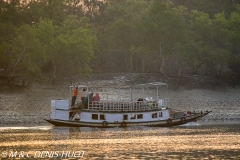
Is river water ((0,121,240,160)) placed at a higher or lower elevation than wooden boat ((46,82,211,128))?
lower

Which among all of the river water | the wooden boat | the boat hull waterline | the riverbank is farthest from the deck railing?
the riverbank

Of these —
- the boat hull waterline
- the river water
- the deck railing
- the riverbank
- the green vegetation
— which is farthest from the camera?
the green vegetation

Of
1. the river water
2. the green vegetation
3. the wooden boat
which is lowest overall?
the river water

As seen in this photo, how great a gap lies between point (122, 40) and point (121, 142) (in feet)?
228

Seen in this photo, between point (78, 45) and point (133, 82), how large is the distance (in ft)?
33.5

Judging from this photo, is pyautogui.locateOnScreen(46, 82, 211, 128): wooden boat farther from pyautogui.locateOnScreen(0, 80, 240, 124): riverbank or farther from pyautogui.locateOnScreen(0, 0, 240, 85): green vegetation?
pyautogui.locateOnScreen(0, 0, 240, 85): green vegetation

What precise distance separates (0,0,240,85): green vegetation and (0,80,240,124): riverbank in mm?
5148

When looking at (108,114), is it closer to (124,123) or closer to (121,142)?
(124,123)

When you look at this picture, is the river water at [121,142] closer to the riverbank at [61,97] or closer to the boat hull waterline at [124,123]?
the boat hull waterline at [124,123]

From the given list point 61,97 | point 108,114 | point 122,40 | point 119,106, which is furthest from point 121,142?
point 122,40

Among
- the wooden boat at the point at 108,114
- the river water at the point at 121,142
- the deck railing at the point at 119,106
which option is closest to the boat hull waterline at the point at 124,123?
the wooden boat at the point at 108,114

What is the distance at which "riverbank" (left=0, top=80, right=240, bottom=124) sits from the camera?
6675cm

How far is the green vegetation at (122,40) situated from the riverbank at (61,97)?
515 cm

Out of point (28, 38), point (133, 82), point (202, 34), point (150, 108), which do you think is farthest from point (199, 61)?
point (150, 108)
